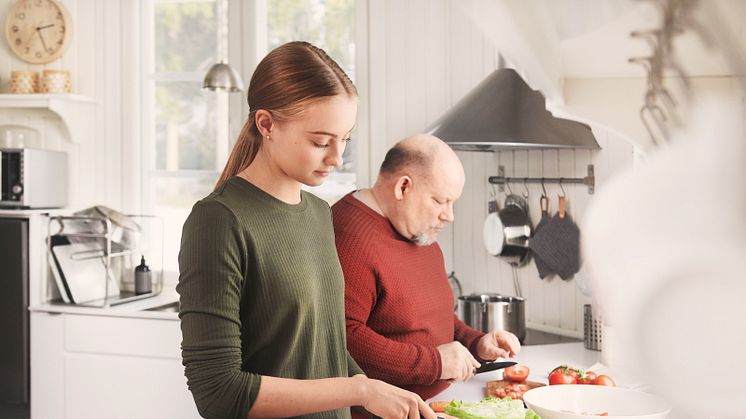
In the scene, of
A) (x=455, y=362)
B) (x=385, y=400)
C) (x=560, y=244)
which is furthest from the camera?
(x=560, y=244)

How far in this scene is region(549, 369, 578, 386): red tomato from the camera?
1.78 metres

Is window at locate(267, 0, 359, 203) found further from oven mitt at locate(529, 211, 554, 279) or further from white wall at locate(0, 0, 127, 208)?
oven mitt at locate(529, 211, 554, 279)

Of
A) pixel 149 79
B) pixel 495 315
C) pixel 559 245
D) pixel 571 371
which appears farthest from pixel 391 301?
pixel 149 79

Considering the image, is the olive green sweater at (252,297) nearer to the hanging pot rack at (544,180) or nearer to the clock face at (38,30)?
the hanging pot rack at (544,180)

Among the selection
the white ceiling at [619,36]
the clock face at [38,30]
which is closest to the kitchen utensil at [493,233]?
the clock face at [38,30]

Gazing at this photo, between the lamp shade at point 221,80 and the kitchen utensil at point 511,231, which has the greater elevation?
the lamp shade at point 221,80

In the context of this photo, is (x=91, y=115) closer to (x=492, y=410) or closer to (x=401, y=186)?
(x=401, y=186)

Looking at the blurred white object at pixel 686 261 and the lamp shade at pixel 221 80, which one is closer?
the blurred white object at pixel 686 261

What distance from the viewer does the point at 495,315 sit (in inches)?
100.0

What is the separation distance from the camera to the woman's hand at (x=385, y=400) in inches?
45.3

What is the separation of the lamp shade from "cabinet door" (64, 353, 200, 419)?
1.04 metres

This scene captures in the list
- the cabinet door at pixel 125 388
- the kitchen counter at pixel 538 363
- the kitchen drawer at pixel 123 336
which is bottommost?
the cabinet door at pixel 125 388

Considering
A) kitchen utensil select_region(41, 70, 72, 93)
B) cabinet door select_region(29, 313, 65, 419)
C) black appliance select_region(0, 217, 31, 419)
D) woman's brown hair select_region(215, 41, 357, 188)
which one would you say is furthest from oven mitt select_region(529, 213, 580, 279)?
kitchen utensil select_region(41, 70, 72, 93)

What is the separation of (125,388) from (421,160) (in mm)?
1805
